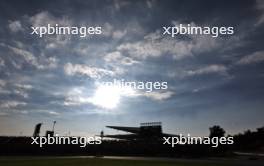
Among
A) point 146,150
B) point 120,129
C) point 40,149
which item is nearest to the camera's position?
point 40,149

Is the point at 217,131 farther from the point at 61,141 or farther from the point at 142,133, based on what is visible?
the point at 61,141

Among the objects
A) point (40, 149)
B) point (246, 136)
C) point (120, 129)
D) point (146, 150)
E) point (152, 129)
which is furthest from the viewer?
point (246, 136)

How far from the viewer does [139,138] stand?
287 ft

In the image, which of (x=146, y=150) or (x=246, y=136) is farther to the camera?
(x=246, y=136)

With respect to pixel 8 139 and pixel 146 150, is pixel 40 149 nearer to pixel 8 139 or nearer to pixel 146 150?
pixel 8 139

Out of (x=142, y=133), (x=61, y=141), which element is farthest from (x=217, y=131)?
(x=61, y=141)

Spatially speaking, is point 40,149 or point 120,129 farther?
point 120,129

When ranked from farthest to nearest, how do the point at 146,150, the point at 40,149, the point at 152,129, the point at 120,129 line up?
the point at 120,129 → the point at 152,129 → the point at 146,150 → the point at 40,149

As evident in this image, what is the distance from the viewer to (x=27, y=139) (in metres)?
72.8

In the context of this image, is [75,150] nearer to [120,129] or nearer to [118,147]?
[118,147]

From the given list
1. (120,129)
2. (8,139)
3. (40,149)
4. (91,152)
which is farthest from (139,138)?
(8,139)

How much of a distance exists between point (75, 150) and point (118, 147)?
443 inches

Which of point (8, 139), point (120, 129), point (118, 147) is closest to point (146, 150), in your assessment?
point (118, 147)

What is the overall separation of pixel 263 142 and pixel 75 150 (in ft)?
210
